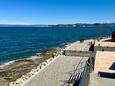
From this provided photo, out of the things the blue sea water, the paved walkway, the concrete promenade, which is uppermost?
the paved walkway

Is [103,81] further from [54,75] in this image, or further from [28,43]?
[28,43]

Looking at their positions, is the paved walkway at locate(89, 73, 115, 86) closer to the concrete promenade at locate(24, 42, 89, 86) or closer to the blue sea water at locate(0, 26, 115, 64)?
the concrete promenade at locate(24, 42, 89, 86)

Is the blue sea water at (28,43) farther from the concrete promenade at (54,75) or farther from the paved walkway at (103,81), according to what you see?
the paved walkway at (103,81)

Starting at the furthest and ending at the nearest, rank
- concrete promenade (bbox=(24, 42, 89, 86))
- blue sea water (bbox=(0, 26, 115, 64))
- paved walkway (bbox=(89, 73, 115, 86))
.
→ blue sea water (bbox=(0, 26, 115, 64))
concrete promenade (bbox=(24, 42, 89, 86))
paved walkway (bbox=(89, 73, 115, 86))

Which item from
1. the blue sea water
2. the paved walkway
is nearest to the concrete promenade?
the paved walkway

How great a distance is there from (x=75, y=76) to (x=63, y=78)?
113 cm

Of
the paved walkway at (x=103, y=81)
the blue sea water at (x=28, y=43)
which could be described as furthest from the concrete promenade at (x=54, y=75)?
the blue sea water at (x=28, y=43)

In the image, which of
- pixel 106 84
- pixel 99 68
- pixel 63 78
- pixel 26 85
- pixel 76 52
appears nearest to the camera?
pixel 106 84

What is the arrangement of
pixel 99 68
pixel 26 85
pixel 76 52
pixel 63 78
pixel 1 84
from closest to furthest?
pixel 99 68
pixel 26 85
pixel 63 78
pixel 1 84
pixel 76 52

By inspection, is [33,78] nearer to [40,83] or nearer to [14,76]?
[40,83]

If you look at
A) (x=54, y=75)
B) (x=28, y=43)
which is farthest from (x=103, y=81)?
(x=28, y=43)

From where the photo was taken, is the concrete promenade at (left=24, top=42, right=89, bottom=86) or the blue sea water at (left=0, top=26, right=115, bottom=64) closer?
the concrete promenade at (left=24, top=42, right=89, bottom=86)

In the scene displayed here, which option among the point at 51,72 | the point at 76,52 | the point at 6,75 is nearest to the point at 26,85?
the point at 51,72

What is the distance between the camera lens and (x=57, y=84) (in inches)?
617
